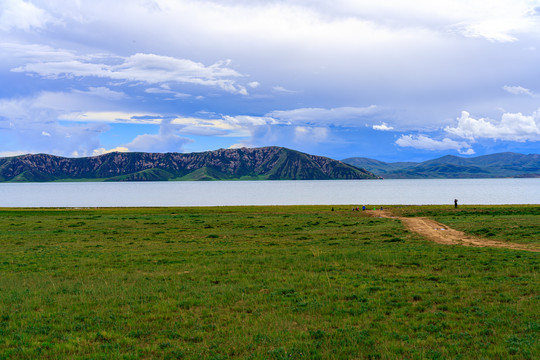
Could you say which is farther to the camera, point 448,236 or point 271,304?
point 448,236

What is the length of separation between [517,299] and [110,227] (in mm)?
53072

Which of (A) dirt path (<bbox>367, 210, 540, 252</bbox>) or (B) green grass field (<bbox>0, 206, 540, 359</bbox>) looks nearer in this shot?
(B) green grass field (<bbox>0, 206, 540, 359</bbox>)

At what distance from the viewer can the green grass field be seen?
11.6 m

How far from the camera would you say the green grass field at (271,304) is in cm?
1157

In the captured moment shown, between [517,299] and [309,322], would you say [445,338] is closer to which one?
[309,322]

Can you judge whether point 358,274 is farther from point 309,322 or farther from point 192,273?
point 192,273

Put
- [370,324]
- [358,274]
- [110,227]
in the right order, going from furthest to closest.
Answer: [110,227] < [358,274] < [370,324]

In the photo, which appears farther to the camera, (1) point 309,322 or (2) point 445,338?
(1) point 309,322

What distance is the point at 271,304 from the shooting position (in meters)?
16.1

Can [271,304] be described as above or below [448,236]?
below

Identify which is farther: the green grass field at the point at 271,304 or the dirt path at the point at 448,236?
the dirt path at the point at 448,236

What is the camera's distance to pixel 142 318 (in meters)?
14.5

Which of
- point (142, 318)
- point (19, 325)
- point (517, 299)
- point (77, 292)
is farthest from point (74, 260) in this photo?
point (517, 299)

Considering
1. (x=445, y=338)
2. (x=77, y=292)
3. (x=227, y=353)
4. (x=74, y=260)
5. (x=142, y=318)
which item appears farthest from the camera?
(x=74, y=260)
